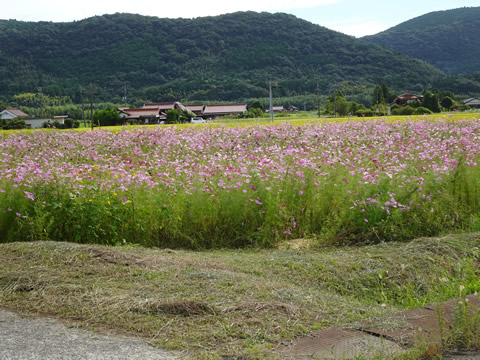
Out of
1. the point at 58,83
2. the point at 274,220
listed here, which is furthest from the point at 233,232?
the point at 58,83

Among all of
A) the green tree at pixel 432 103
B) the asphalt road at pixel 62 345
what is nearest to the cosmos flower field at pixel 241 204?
the asphalt road at pixel 62 345

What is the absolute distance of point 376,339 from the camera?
323 cm

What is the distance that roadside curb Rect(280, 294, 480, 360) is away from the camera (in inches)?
119

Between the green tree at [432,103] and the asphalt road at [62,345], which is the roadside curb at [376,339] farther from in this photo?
the green tree at [432,103]

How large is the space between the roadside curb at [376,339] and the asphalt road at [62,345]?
864 mm

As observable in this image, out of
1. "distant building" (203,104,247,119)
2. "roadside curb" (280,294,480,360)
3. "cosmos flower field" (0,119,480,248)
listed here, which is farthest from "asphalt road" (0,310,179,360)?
"distant building" (203,104,247,119)

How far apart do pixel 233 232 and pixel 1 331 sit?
3.93 metres

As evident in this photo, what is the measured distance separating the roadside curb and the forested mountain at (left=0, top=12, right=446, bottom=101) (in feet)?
383

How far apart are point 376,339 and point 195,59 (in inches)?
6017

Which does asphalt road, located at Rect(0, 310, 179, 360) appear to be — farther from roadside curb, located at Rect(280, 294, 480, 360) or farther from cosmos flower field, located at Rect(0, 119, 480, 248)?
cosmos flower field, located at Rect(0, 119, 480, 248)

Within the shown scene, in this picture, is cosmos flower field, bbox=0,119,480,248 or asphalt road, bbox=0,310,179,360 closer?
asphalt road, bbox=0,310,179,360

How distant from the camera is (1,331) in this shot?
349 centimetres

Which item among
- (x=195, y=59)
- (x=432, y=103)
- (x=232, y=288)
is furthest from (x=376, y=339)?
(x=195, y=59)

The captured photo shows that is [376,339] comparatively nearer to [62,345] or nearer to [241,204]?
[62,345]
